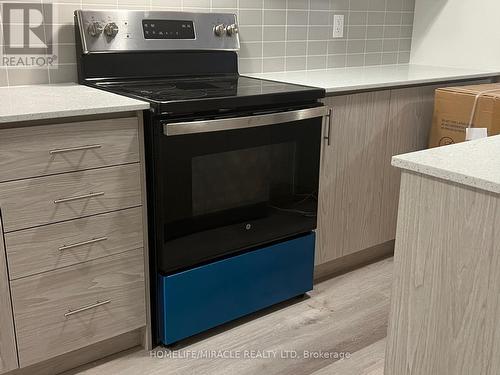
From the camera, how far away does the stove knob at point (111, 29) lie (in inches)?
80.7

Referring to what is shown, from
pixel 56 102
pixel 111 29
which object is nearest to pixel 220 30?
pixel 111 29

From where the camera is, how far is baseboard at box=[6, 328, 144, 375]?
1.79 metres

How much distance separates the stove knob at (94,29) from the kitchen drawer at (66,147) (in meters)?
0.51

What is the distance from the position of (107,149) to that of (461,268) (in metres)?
1.07

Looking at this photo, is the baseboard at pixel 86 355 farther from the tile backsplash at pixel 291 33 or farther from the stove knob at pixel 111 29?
the stove knob at pixel 111 29

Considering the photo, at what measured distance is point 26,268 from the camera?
163 cm

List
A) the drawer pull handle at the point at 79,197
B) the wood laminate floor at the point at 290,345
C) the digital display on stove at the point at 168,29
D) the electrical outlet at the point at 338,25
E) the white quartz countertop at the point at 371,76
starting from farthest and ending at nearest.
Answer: the electrical outlet at the point at 338,25, the white quartz countertop at the point at 371,76, the digital display on stove at the point at 168,29, the wood laminate floor at the point at 290,345, the drawer pull handle at the point at 79,197

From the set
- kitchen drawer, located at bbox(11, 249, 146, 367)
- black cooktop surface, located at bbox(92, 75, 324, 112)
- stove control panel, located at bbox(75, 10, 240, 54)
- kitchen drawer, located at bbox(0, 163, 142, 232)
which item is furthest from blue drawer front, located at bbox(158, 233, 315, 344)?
stove control panel, located at bbox(75, 10, 240, 54)

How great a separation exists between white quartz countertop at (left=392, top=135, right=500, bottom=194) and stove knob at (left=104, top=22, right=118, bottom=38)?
4.21ft

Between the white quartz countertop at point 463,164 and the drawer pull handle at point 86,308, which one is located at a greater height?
the white quartz countertop at point 463,164

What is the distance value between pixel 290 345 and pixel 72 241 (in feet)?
2.86

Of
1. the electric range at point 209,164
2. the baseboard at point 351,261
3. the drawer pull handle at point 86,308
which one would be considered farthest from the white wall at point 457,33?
the drawer pull handle at point 86,308

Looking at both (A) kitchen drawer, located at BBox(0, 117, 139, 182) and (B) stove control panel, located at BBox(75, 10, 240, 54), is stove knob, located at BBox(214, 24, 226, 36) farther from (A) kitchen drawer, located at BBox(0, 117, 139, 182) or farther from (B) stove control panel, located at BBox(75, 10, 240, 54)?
(A) kitchen drawer, located at BBox(0, 117, 139, 182)

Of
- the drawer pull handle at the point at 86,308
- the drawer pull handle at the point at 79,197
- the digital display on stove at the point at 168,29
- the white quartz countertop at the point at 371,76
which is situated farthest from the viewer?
the white quartz countertop at the point at 371,76
